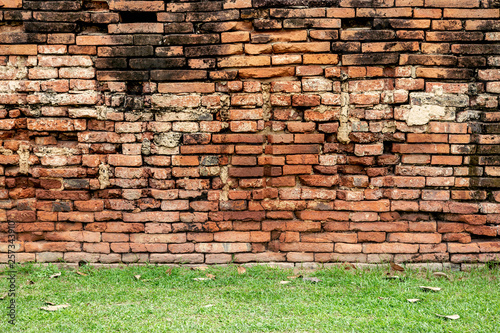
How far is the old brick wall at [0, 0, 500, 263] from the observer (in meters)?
3.22

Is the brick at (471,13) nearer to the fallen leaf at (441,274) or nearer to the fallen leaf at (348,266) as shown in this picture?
the fallen leaf at (441,274)

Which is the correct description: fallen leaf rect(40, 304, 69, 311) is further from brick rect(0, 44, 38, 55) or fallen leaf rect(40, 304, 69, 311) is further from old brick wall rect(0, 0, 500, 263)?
brick rect(0, 44, 38, 55)

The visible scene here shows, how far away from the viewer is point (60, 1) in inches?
128

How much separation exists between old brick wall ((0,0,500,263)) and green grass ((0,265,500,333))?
0.77 ft

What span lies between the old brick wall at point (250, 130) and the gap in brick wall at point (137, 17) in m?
0.02

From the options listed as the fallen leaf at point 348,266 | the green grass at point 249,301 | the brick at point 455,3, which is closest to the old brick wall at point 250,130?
the brick at point 455,3

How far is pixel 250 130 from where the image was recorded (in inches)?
129

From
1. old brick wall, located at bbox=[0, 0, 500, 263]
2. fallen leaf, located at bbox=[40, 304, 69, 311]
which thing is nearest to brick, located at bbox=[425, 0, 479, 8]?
old brick wall, located at bbox=[0, 0, 500, 263]

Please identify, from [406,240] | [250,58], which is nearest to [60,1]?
[250,58]

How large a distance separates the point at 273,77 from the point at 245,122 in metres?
0.47

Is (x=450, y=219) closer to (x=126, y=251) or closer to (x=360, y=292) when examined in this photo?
(x=360, y=292)

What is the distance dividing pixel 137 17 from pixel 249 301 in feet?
8.69

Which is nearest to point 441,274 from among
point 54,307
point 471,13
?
point 471,13

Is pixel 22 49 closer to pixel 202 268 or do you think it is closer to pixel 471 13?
pixel 202 268
